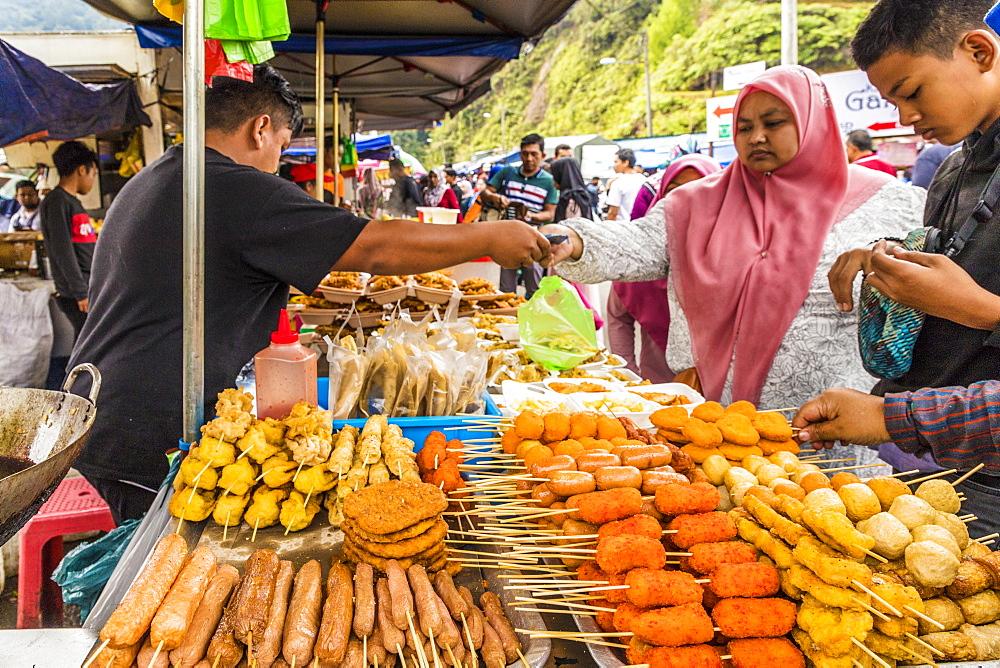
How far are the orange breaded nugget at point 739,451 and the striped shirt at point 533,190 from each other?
7.54 meters

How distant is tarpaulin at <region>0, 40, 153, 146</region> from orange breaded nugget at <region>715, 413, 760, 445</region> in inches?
291

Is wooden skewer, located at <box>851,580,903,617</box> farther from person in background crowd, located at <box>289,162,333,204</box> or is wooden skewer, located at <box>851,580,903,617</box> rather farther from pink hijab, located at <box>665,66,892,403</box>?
person in background crowd, located at <box>289,162,333,204</box>

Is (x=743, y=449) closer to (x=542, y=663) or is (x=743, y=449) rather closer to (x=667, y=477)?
(x=667, y=477)

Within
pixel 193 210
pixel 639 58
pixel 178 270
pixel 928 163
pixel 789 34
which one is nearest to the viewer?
pixel 193 210

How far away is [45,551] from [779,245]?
360cm

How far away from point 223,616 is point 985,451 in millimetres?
1978

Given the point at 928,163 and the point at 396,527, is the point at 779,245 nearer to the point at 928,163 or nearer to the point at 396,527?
the point at 396,527

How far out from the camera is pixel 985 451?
68.4 inches

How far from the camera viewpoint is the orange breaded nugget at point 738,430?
2.03 metres

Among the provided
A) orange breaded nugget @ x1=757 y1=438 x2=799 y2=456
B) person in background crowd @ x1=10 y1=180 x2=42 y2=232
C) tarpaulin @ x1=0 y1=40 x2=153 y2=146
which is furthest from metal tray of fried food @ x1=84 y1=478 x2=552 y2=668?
person in background crowd @ x1=10 y1=180 x2=42 y2=232

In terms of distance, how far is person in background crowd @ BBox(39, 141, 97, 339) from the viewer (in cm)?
625

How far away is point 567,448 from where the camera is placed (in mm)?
1950

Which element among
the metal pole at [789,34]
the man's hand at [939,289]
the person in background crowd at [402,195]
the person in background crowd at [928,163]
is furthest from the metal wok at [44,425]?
the person in background crowd at [402,195]

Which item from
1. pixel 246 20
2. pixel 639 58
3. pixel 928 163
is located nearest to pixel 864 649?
pixel 246 20
